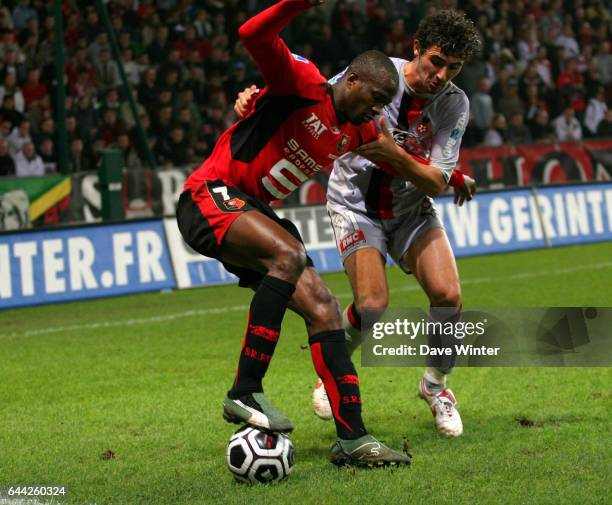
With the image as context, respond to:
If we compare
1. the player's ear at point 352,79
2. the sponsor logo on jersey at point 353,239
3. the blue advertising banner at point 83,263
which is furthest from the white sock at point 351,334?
the blue advertising banner at point 83,263

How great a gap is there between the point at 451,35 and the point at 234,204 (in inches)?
60.1

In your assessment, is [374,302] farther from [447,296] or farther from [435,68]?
[435,68]

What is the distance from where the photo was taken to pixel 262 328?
493cm

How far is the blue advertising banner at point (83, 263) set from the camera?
1111 centimetres

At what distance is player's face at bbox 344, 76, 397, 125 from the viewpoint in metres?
5.08

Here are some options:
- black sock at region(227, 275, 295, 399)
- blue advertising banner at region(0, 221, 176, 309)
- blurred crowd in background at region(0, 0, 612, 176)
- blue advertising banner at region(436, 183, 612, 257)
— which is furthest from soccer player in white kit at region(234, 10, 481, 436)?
blurred crowd in background at region(0, 0, 612, 176)

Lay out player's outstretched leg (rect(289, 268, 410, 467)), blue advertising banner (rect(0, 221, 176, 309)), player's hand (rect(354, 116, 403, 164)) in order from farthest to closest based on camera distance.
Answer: blue advertising banner (rect(0, 221, 176, 309)) < player's hand (rect(354, 116, 403, 164)) < player's outstretched leg (rect(289, 268, 410, 467))

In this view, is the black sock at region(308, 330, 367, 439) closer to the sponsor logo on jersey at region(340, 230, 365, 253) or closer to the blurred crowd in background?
the sponsor logo on jersey at region(340, 230, 365, 253)

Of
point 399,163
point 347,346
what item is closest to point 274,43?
point 399,163

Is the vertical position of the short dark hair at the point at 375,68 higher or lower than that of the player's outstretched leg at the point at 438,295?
higher

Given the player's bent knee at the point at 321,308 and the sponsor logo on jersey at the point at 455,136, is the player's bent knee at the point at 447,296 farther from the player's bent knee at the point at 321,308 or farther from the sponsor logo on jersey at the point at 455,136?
the player's bent knee at the point at 321,308

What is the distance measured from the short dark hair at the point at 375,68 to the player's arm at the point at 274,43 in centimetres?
28

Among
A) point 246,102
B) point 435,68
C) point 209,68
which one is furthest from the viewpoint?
point 209,68

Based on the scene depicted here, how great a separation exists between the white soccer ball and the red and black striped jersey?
116 cm
